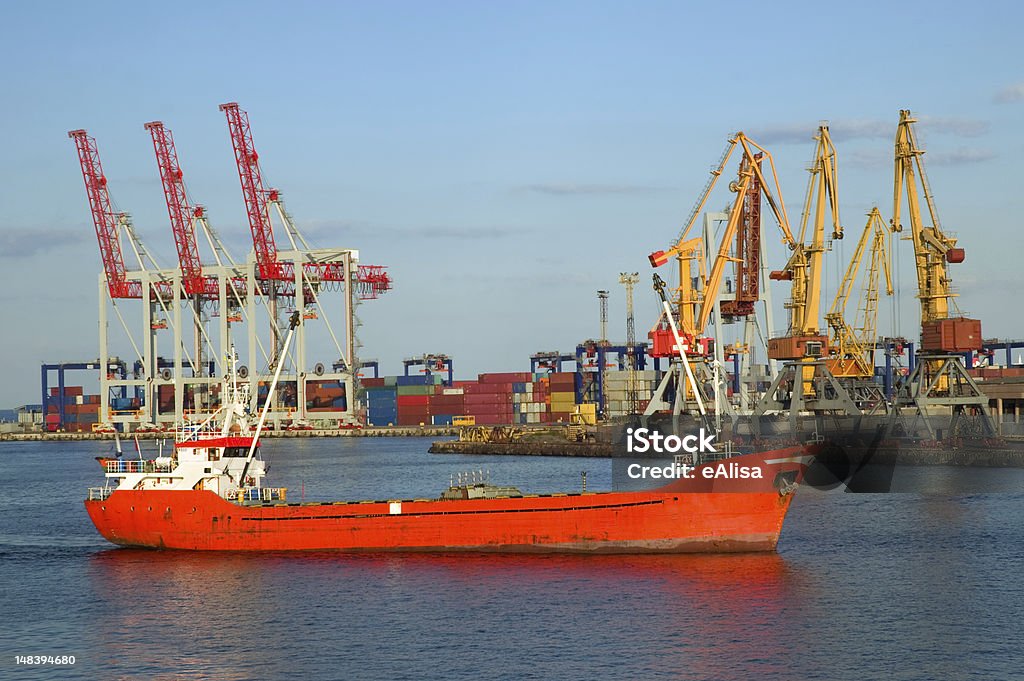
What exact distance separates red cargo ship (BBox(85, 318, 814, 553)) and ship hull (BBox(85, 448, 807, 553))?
37 mm

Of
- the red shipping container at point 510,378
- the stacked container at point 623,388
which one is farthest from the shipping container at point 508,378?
the stacked container at point 623,388

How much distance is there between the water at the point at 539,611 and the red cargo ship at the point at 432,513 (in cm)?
68

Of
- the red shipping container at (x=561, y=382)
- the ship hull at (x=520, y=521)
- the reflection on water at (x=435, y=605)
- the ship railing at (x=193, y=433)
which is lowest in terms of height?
the reflection on water at (x=435, y=605)

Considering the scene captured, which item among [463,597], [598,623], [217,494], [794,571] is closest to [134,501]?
[217,494]

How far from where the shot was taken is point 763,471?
1693 inches

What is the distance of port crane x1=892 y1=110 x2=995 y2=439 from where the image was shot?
86938 millimetres

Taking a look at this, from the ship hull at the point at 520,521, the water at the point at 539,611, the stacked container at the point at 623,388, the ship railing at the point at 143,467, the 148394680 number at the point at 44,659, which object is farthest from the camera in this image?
the stacked container at the point at 623,388

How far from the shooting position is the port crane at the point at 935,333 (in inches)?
3423

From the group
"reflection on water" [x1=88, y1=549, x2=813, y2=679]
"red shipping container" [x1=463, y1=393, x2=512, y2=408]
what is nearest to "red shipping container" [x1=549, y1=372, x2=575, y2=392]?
"red shipping container" [x1=463, y1=393, x2=512, y2=408]

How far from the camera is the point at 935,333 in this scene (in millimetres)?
87188

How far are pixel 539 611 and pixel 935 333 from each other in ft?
194

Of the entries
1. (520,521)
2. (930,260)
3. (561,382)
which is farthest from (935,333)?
(561,382)

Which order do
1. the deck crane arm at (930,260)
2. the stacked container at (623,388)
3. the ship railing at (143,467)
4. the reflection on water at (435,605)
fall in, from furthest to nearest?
the stacked container at (623,388), the deck crane arm at (930,260), the ship railing at (143,467), the reflection on water at (435,605)

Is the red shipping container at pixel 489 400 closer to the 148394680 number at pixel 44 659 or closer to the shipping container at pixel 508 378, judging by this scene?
the shipping container at pixel 508 378
